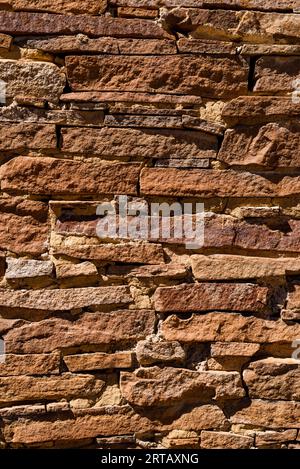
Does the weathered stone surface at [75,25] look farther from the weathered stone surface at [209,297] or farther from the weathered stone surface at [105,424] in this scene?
the weathered stone surface at [105,424]

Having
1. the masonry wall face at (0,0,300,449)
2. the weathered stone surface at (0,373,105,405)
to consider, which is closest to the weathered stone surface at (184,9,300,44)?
the masonry wall face at (0,0,300,449)

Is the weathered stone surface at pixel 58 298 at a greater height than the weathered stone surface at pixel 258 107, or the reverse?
the weathered stone surface at pixel 258 107

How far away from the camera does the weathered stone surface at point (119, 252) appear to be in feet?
5.57

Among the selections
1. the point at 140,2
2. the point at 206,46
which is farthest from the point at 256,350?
the point at 140,2

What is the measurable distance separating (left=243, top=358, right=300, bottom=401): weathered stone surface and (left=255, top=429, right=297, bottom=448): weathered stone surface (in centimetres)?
12

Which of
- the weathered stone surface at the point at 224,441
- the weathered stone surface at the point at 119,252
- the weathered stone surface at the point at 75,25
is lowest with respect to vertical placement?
the weathered stone surface at the point at 224,441

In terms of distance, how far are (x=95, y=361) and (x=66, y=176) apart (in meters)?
0.60

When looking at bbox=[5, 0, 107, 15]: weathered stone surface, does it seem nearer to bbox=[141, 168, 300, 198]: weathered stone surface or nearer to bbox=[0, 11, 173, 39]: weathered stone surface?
bbox=[0, 11, 173, 39]: weathered stone surface

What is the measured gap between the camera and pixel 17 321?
1706 millimetres

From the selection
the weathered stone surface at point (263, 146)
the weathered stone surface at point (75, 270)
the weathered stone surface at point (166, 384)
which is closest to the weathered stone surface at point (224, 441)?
the weathered stone surface at point (166, 384)

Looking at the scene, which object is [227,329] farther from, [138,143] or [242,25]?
[242,25]

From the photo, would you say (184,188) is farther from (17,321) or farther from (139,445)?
(139,445)

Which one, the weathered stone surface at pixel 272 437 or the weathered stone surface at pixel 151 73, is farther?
the weathered stone surface at pixel 272 437

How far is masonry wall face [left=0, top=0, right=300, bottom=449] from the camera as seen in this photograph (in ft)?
5.46
